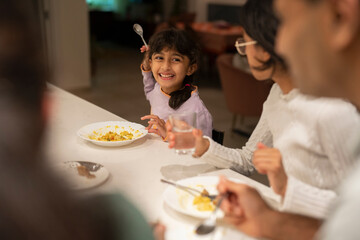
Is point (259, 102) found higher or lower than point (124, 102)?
higher

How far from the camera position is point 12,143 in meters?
0.63

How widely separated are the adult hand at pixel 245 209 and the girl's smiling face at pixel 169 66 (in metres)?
1.18

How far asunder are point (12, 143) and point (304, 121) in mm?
909

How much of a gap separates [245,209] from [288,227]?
121 millimetres

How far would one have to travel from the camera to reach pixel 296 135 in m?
1.28

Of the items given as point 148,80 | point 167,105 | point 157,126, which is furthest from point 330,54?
point 148,80

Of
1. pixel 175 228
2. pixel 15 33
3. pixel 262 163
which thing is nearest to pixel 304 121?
pixel 262 163

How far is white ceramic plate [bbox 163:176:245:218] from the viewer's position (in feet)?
3.89

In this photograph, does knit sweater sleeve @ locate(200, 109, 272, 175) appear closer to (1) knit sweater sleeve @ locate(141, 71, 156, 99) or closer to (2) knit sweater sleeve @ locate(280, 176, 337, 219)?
(2) knit sweater sleeve @ locate(280, 176, 337, 219)

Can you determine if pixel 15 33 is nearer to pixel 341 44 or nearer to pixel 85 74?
pixel 341 44

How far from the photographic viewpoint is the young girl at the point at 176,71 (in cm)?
223

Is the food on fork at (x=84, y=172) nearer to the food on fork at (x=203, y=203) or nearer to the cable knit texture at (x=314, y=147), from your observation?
the food on fork at (x=203, y=203)

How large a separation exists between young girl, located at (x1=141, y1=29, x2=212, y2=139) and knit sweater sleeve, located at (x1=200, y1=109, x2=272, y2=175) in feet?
1.42

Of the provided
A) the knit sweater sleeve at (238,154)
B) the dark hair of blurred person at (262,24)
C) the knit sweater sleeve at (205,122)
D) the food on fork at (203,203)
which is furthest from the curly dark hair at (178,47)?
the food on fork at (203,203)
